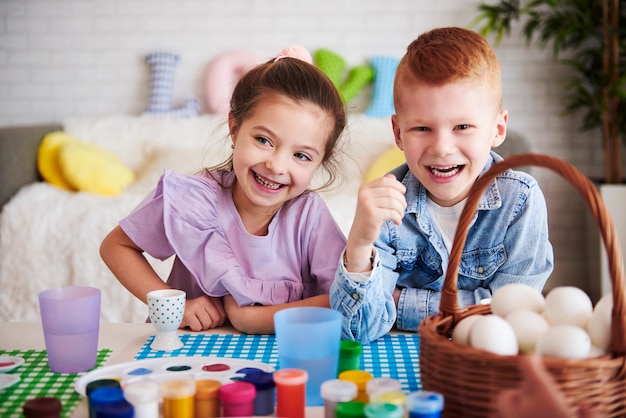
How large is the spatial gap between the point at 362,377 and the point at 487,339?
157mm

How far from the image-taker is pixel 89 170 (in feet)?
10.6

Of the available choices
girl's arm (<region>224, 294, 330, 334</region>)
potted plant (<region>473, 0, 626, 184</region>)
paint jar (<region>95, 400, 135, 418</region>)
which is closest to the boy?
girl's arm (<region>224, 294, 330, 334</region>)

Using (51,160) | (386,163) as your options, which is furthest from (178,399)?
(51,160)

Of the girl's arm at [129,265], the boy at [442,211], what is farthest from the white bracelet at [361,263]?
the girl's arm at [129,265]

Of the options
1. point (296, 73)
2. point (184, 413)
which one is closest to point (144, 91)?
point (296, 73)

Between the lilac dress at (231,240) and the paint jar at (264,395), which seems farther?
the lilac dress at (231,240)

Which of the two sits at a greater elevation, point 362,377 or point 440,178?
point 440,178

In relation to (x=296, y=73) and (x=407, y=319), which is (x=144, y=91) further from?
(x=407, y=319)

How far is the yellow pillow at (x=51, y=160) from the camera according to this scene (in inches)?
133

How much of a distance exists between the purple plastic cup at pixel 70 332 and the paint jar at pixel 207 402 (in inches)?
10.9

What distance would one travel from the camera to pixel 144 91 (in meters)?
3.90

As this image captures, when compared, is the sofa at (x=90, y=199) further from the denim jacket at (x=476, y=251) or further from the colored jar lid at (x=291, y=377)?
the colored jar lid at (x=291, y=377)

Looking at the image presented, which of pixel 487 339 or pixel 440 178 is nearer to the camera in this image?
pixel 487 339

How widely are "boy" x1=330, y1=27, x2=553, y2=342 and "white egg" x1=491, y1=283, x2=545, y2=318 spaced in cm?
26
